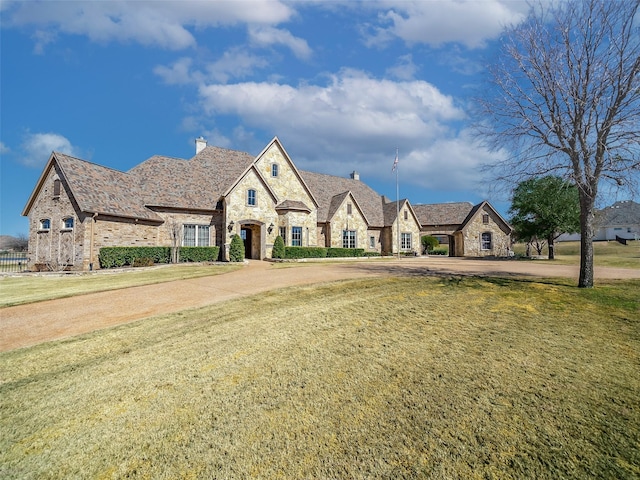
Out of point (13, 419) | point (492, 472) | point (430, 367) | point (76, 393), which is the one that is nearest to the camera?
point (492, 472)

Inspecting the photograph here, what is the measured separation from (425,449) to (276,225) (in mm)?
23467

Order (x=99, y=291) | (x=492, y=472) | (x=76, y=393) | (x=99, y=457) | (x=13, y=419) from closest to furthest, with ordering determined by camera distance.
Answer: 1. (x=492, y=472)
2. (x=99, y=457)
3. (x=13, y=419)
4. (x=76, y=393)
5. (x=99, y=291)

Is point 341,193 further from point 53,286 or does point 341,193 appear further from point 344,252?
point 53,286

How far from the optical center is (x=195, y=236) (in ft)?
76.9

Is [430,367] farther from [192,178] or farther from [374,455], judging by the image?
[192,178]

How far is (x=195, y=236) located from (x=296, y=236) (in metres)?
7.94

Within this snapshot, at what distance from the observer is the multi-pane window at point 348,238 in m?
31.0

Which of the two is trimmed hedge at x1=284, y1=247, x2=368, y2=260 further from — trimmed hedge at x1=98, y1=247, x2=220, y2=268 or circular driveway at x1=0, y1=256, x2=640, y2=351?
circular driveway at x1=0, y1=256, x2=640, y2=351

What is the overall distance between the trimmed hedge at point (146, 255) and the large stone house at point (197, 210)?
34.0 inches

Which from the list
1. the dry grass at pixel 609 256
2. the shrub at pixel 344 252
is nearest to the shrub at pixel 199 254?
the shrub at pixel 344 252

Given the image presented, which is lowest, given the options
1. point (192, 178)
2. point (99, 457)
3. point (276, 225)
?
point (99, 457)

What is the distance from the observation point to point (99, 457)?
3.06 metres

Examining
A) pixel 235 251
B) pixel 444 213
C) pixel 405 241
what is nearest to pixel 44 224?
pixel 235 251

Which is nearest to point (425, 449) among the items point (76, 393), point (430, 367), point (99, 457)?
point (430, 367)
